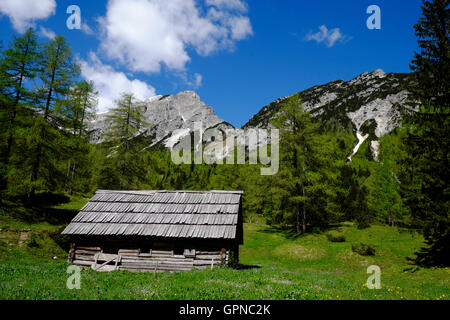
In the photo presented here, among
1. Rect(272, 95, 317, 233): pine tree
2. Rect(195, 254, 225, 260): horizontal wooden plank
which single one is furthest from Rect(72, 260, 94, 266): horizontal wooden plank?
Rect(272, 95, 317, 233): pine tree

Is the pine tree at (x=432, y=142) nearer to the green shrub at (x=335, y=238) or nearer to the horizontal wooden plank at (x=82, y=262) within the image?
the green shrub at (x=335, y=238)

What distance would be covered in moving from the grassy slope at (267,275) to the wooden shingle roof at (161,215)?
255 cm

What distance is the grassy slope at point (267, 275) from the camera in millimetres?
8305

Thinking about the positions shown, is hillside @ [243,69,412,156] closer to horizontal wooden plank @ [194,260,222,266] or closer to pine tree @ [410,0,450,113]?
pine tree @ [410,0,450,113]

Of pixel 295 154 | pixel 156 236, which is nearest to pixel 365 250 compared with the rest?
pixel 295 154

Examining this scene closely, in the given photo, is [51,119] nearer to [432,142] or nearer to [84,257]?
[84,257]

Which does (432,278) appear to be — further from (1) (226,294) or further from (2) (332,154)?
(2) (332,154)

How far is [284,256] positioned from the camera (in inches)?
944

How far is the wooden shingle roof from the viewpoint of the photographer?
52.5ft

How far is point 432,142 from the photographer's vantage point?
49.5 ft

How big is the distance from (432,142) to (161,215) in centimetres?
1718

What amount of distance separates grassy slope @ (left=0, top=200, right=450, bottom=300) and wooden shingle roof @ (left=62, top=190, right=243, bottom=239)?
8.36 feet

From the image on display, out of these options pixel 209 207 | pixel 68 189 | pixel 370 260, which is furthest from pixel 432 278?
pixel 68 189

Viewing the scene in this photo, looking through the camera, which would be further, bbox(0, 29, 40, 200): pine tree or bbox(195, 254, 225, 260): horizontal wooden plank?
bbox(0, 29, 40, 200): pine tree
